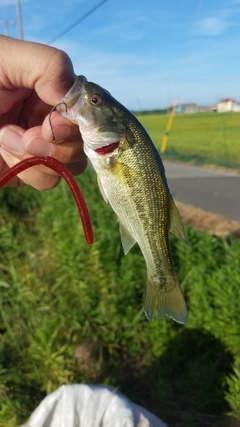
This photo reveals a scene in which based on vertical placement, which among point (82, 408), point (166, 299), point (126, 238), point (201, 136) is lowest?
point (201, 136)

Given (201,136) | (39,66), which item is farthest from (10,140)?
(201,136)

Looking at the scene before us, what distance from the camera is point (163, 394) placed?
312 cm

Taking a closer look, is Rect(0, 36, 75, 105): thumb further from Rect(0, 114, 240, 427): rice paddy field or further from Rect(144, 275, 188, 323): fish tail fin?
Rect(0, 114, 240, 427): rice paddy field

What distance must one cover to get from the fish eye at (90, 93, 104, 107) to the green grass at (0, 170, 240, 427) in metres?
1.72

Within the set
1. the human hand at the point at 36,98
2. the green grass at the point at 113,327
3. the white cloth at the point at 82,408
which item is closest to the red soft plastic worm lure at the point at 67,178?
the human hand at the point at 36,98

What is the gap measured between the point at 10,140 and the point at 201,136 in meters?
Result: 9.47

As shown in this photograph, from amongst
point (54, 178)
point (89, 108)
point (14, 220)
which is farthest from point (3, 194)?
point (89, 108)

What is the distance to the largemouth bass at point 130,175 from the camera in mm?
1366

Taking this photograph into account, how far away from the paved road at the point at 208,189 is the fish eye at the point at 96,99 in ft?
15.3

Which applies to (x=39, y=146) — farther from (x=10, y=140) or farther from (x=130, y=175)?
(x=130, y=175)

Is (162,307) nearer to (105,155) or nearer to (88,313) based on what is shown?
(105,155)

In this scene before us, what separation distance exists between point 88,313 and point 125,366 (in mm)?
433

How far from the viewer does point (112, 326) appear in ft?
11.8

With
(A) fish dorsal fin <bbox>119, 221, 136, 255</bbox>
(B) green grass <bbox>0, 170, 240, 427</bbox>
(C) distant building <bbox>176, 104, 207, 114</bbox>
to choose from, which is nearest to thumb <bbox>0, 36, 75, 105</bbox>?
(A) fish dorsal fin <bbox>119, 221, 136, 255</bbox>
